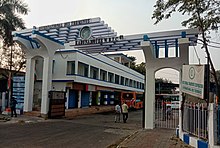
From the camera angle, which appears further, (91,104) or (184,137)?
(91,104)

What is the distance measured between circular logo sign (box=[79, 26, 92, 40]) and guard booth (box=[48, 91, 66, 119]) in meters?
5.27

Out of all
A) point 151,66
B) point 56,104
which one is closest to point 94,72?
point 56,104

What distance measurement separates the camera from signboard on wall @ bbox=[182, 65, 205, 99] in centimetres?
846

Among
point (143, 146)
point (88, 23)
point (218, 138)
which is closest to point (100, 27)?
point (88, 23)

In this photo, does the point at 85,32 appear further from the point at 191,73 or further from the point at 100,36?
the point at 191,73

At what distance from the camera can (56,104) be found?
20156mm

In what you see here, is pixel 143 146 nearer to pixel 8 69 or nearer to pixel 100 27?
pixel 100 27

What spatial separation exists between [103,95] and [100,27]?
18276 millimetres

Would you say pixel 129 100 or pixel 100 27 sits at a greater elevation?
pixel 100 27

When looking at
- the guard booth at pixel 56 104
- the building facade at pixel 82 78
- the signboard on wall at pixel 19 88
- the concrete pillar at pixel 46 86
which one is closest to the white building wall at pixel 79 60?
the building facade at pixel 82 78

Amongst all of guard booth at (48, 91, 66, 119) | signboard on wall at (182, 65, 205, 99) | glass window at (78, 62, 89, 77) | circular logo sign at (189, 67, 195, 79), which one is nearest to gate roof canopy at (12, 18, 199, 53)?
guard booth at (48, 91, 66, 119)

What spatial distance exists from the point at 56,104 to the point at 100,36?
7009mm

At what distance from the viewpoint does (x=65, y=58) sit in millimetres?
24594

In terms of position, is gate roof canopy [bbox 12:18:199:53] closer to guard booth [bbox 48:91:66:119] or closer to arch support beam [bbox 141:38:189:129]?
arch support beam [bbox 141:38:189:129]
